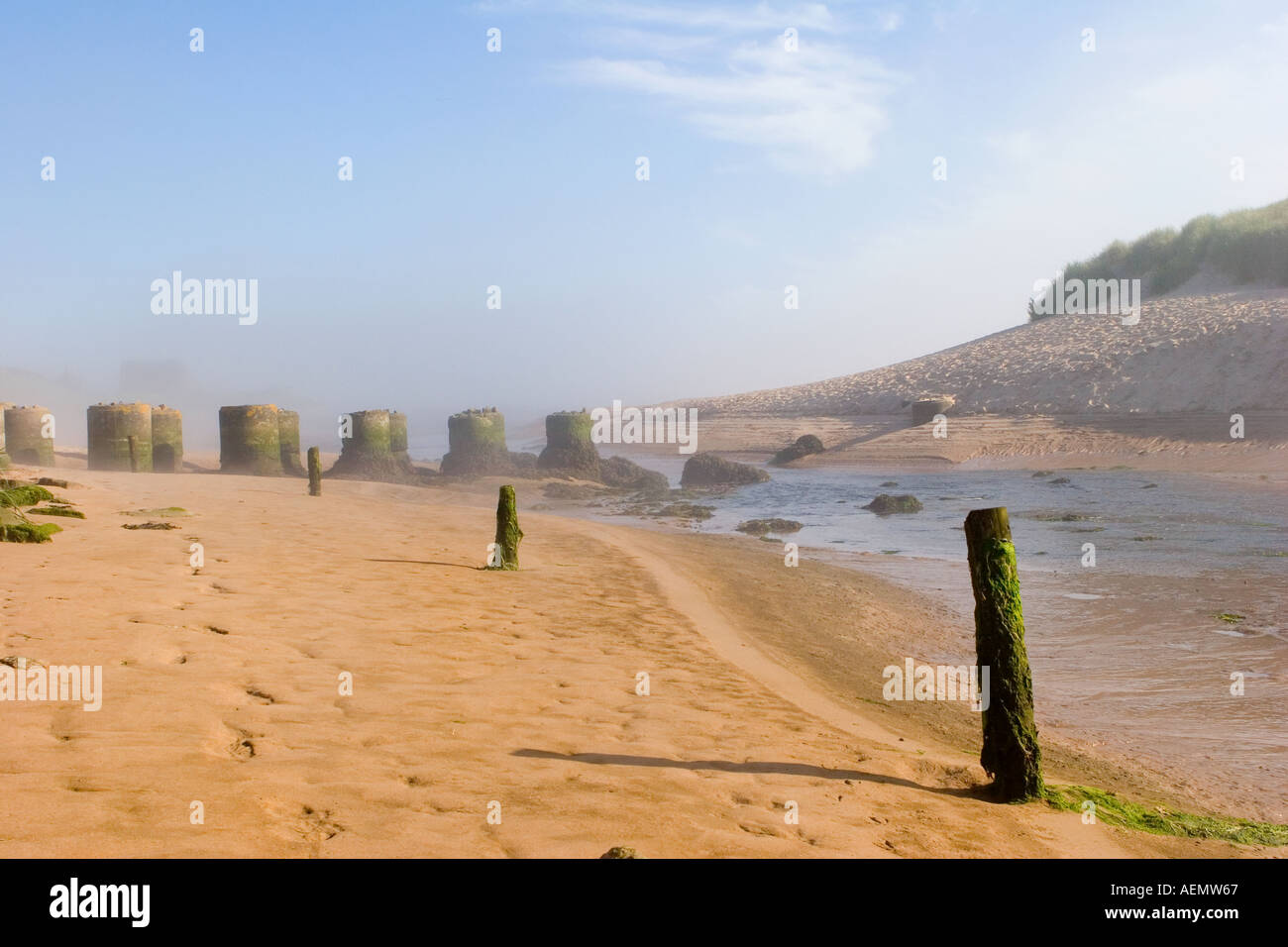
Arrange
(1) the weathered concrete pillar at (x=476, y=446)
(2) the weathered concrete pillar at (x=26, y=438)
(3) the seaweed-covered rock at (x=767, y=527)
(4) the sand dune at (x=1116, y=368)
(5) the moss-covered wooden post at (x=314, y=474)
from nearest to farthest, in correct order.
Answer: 1. (3) the seaweed-covered rock at (x=767, y=527)
2. (5) the moss-covered wooden post at (x=314, y=474)
3. (2) the weathered concrete pillar at (x=26, y=438)
4. (1) the weathered concrete pillar at (x=476, y=446)
5. (4) the sand dune at (x=1116, y=368)

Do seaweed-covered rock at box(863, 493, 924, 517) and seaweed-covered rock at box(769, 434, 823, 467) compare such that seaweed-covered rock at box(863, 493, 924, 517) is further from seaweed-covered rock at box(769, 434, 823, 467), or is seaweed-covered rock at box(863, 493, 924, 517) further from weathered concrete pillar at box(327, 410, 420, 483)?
seaweed-covered rock at box(769, 434, 823, 467)

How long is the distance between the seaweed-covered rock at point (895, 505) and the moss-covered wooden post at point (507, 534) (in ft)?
44.2

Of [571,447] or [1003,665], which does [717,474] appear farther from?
[1003,665]

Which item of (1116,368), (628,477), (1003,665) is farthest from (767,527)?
(1116,368)

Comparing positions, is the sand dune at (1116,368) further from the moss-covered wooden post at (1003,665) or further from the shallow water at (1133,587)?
the moss-covered wooden post at (1003,665)

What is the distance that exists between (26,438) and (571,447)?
53.3 feet

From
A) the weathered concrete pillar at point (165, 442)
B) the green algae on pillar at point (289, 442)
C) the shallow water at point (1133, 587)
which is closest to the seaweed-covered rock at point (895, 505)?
the shallow water at point (1133, 587)

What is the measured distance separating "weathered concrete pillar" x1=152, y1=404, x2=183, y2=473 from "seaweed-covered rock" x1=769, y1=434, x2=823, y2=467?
73.1ft

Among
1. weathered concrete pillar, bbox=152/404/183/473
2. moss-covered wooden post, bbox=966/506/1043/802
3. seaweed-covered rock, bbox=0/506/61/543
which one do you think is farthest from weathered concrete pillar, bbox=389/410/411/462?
moss-covered wooden post, bbox=966/506/1043/802

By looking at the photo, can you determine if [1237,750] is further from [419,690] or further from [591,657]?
[419,690]

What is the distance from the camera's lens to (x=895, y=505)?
82.1 ft

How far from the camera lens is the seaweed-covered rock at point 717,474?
33438 millimetres

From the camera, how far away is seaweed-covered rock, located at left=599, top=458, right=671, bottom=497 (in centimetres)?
3266

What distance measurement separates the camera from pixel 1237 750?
7652 millimetres
